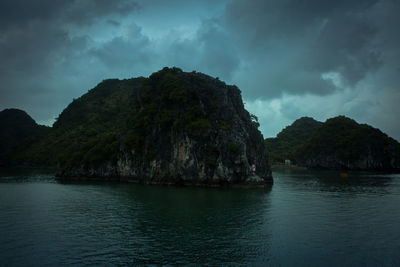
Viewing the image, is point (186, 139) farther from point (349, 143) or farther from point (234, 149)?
point (349, 143)

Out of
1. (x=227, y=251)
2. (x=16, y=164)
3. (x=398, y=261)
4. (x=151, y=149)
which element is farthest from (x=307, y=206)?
(x=16, y=164)

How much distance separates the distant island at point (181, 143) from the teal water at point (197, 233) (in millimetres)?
16900

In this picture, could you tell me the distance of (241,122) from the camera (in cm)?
5988

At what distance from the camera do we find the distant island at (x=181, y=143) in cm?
5319

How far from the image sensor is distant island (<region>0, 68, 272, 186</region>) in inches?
2094

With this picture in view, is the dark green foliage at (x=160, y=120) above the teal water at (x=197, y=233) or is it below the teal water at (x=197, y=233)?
above

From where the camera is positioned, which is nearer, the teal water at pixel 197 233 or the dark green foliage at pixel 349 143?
the teal water at pixel 197 233

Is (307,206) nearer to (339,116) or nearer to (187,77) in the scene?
(187,77)

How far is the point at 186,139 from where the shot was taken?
55.4 metres

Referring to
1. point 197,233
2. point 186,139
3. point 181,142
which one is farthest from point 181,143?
point 197,233

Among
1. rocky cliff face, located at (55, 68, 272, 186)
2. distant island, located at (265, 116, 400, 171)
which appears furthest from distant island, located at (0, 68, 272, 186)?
distant island, located at (265, 116, 400, 171)

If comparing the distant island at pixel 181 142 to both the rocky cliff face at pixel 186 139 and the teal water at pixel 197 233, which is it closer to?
the rocky cliff face at pixel 186 139

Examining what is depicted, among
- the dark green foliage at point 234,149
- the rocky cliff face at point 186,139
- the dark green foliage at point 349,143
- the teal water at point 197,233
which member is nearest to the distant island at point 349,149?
the dark green foliage at point 349,143

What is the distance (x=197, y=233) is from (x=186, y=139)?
113 feet
